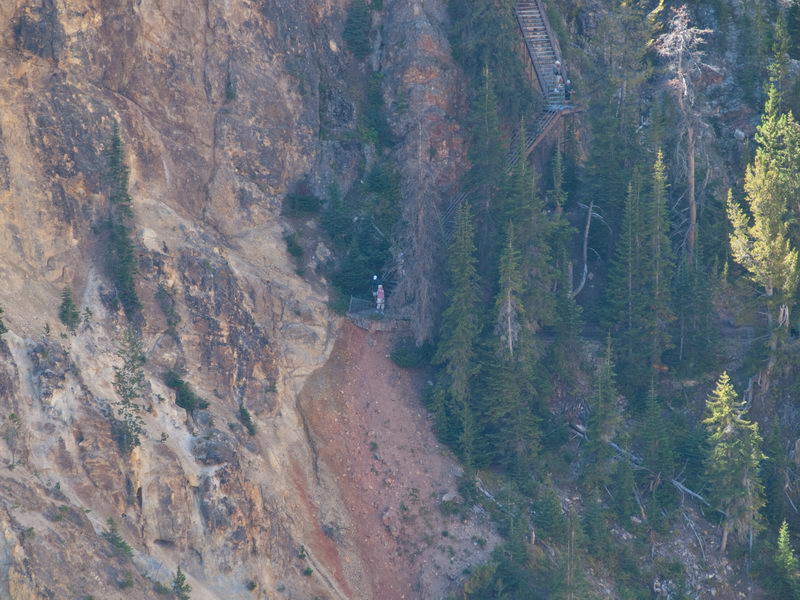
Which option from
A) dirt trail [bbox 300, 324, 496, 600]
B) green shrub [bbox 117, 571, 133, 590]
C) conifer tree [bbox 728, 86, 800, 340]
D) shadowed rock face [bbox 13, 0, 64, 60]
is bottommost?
green shrub [bbox 117, 571, 133, 590]

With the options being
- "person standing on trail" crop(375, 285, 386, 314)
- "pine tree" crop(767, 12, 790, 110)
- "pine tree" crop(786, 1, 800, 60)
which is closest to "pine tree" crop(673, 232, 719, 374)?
"pine tree" crop(767, 12, 790, 110)

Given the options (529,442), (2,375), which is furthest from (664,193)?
(2,375)

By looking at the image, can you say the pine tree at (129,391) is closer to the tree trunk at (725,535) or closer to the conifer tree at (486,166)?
the conifer tree at (486,166)

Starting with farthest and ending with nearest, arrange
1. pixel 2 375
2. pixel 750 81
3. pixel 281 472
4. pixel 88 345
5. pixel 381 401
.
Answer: pixel 750 81 → pixel 381 401 → pixel 281 472 → pixel 88 345 → pixel 2 375

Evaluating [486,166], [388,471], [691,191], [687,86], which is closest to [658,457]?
[388,471]

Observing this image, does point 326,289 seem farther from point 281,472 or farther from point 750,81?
point 750,81

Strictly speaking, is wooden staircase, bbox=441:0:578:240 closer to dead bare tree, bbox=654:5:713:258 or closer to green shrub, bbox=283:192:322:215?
dead bare tree, bbox=654:5:713:258
